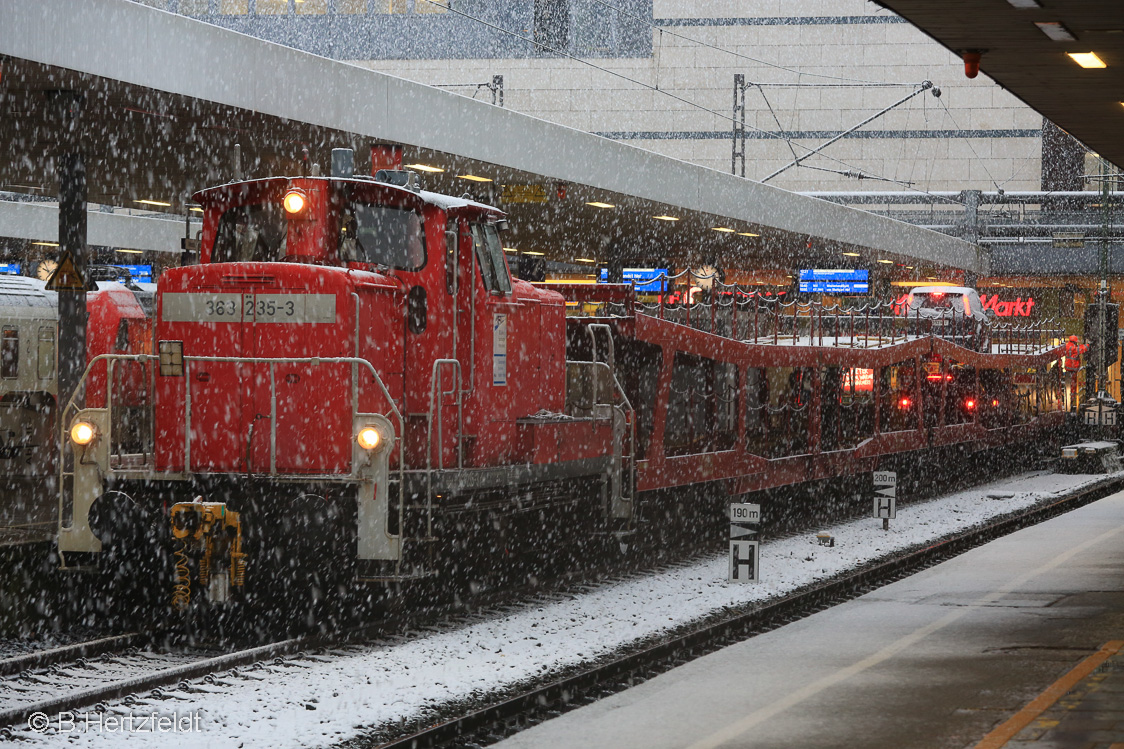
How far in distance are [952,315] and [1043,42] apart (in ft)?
49.8

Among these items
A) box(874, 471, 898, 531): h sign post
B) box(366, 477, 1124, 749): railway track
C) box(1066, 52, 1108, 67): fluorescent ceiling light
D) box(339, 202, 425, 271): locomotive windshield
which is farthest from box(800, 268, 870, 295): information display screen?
box(339, 202, 425, 271): locomotive windshield

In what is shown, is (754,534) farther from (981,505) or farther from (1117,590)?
(981,505)

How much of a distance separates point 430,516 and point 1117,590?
6.33m

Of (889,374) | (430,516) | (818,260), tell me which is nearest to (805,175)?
(818,260)

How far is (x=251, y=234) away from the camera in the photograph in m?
10.6

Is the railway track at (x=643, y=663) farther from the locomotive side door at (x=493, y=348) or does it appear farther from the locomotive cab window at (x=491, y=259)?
the locomotive cab window at (x=491, y=259)

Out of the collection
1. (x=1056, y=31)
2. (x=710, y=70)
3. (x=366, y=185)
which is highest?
(x=710, y=70)

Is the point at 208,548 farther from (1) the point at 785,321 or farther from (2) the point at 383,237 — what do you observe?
(1) the point at 785,321

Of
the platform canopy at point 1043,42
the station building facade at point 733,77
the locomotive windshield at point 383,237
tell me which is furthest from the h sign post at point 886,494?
the station building facade at point 733,77

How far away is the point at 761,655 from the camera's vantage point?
364 inches

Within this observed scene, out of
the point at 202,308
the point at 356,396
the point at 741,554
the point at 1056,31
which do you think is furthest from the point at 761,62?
the point at 356,396

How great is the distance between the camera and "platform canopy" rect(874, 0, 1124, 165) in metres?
9.35

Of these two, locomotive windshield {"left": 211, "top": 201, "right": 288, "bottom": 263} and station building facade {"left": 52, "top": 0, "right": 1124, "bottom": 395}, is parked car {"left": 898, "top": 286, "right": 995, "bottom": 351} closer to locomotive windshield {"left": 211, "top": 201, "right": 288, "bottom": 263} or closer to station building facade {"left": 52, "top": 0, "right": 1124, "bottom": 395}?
locomotive windshield {"left": 211, "top": 201, "right": 288, "bottom": 263}

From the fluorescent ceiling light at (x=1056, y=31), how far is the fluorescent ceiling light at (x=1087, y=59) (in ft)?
1.66
